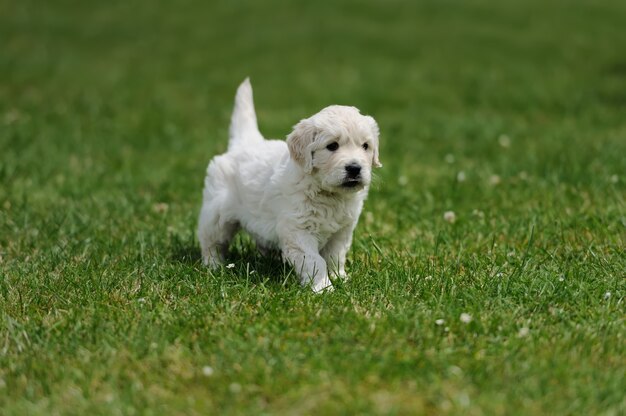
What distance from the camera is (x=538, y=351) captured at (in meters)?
3.27

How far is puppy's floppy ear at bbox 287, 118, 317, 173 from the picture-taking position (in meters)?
4.14

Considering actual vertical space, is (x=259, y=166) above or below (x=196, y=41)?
above

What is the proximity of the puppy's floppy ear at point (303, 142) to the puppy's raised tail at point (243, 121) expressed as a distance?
0.85 metres

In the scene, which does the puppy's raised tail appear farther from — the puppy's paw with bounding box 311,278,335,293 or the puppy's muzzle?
the puppy's paw with bounding box 311,278,335,293

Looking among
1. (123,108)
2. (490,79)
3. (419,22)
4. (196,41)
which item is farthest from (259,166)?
(419,22)

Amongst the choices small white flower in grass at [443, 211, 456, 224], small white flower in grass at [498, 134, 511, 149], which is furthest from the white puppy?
small white flower in grass at [498, 134, 511, 149]

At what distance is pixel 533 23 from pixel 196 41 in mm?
6464

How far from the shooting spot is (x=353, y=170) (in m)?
4.03

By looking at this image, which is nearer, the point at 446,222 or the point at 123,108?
the point at 446,222

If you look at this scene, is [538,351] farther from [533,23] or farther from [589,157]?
[533,23]

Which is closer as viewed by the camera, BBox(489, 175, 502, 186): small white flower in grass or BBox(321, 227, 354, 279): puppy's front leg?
BBox(321, 227, 354, 279): puppy's front leg

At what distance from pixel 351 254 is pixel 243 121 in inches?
44.9

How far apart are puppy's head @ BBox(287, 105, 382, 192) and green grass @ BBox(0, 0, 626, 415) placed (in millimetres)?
562

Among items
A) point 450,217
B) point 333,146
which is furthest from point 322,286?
point 450,217
